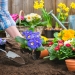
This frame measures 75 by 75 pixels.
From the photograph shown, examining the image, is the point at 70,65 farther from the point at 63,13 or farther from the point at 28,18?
the point at 63,13

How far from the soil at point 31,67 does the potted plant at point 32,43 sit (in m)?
0.05

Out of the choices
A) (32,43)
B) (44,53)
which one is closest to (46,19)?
(44,53)

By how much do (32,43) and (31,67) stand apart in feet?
0.62

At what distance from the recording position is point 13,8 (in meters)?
4.01

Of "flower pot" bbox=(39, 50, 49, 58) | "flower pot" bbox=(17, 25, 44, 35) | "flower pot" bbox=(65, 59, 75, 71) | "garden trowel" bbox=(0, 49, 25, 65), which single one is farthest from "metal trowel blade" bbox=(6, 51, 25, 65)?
"flower pot" bbox=(17, 25, 44, 35)

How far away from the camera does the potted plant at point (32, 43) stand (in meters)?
1.69

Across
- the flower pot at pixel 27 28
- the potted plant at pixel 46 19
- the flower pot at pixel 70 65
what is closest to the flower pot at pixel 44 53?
the flower pot at pixel 70 65

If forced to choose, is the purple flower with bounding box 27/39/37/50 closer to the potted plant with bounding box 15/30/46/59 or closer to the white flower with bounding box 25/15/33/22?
the potted plant with bounding box 15/30/46/59

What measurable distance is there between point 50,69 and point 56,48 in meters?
0.18

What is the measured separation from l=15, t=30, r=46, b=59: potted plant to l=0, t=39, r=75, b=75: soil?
1.8 inches

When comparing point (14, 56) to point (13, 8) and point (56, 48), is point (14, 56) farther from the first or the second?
point (13, 8)

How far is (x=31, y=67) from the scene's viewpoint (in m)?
1.55

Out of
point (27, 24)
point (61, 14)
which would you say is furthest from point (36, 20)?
point (61, 14)

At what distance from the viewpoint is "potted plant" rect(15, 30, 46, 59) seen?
1692 mm
